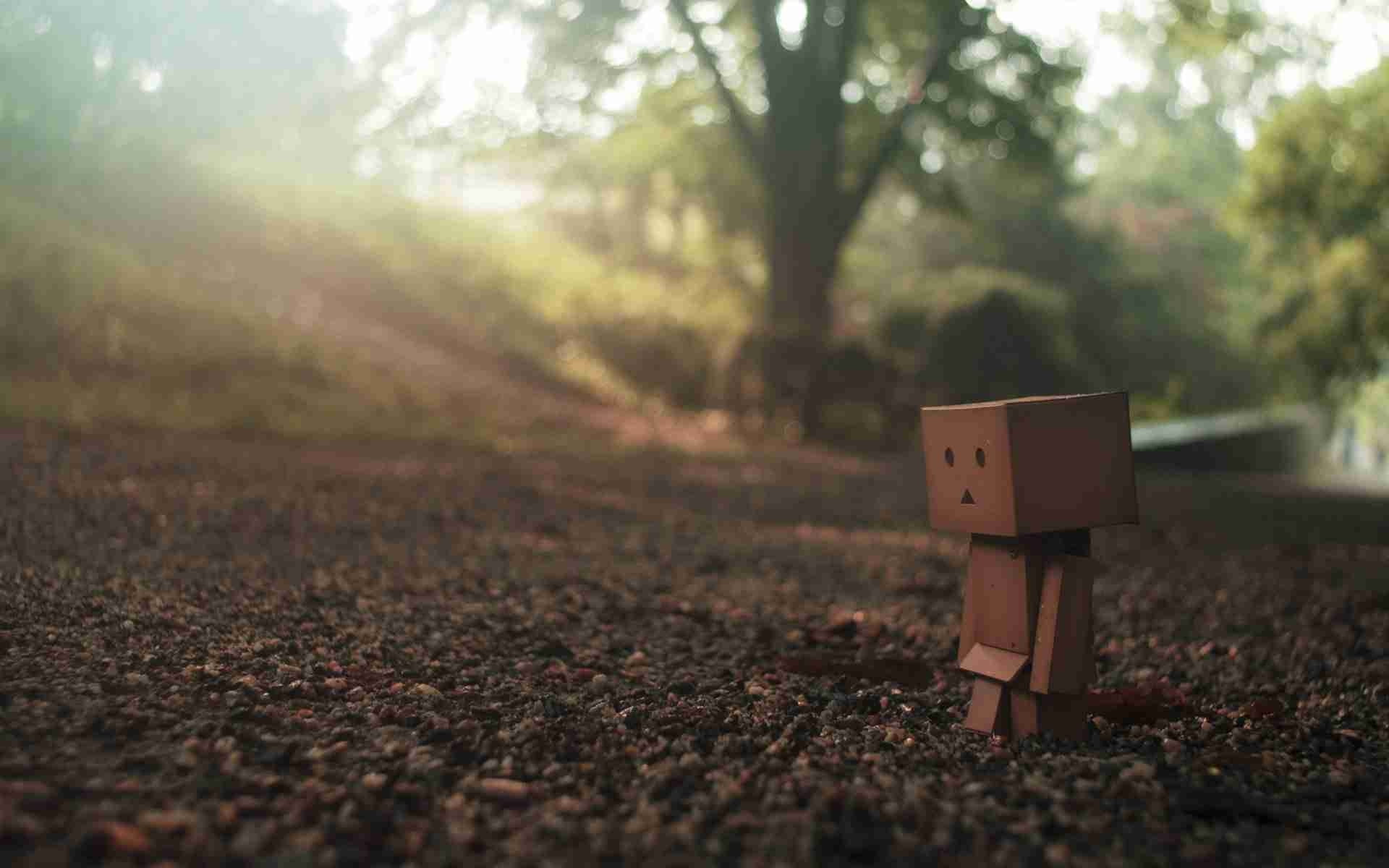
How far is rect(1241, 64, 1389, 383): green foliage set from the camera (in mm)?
12883

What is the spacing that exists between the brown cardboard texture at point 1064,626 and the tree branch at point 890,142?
9227mm

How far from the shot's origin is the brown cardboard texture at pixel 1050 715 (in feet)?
8.43

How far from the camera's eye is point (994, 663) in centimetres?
262

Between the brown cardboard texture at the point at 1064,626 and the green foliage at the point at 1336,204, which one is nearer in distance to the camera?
the brown cardboard texture at the point at 1064,626

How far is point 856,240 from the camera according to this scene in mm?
23234

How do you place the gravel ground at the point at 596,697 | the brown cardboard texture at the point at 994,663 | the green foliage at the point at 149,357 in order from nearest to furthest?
the gravel ground at the point at 596,697 → the brown cardboard texture at the point at 994,663 → the green foliage at the point at 149,357

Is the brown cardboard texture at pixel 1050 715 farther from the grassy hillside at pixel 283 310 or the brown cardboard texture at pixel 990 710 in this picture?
the grassy hillside at pixel 283 310

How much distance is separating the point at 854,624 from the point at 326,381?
6538mm

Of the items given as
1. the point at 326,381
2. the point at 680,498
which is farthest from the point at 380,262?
the point at 680,498

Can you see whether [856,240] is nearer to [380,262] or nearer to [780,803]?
[380,262]

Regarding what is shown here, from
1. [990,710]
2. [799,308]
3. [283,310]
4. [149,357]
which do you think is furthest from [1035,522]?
[283,310]

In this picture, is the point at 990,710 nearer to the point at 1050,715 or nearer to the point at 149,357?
the point at 1050,715

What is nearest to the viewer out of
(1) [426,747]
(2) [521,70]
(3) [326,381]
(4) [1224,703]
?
(1) [426,747]

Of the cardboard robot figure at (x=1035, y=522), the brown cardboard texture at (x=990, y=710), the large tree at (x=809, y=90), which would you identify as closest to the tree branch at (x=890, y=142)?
the large tree at (x=809, y=90)
